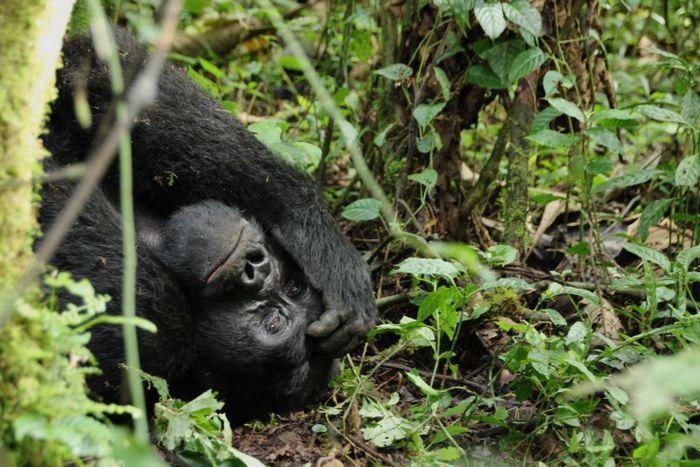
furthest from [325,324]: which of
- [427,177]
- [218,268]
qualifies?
[427,177]

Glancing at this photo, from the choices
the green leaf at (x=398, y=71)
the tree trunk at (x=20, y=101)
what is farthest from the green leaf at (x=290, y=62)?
the tree trunk at (x=20, y=101)

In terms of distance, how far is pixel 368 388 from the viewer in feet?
9.37

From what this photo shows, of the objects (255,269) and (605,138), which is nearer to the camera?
(255,269)

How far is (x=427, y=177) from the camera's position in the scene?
10.9ft

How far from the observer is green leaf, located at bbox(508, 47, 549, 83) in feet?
10.5

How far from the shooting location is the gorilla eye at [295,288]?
110 inches

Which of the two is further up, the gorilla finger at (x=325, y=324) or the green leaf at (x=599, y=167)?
the green leaf at (x=599, y=167)

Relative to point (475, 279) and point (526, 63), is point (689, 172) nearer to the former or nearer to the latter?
point (526, 63)

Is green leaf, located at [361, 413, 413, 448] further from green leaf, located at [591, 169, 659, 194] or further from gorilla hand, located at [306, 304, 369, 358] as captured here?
green leaf, located at [591, 169, 659, 194]

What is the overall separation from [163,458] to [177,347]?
14.0 inches

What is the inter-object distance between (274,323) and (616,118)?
1.56m

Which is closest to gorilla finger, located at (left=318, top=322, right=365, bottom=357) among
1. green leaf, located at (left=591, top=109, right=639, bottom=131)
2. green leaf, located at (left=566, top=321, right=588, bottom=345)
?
green leaf, located at (left=566, top=321, right=588, bottom=345)

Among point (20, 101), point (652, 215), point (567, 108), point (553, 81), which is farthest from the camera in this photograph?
point (553, 81)

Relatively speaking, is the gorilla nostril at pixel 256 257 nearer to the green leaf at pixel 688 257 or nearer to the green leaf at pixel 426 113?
the green leaf at pixel 426 113
